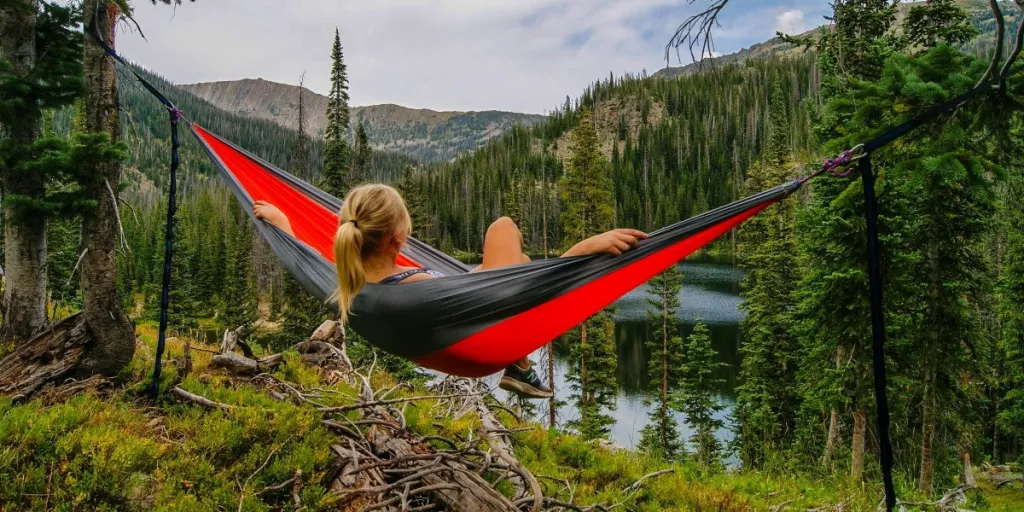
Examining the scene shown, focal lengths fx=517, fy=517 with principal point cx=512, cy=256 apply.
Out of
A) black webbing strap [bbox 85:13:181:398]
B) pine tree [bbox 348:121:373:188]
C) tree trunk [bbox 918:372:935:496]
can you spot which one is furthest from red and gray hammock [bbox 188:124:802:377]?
pine tree [bbox 348:121:373:188]

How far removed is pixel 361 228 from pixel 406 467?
1.30 meters

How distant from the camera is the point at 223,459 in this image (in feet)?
8.00

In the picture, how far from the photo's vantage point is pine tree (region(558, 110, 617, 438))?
14.9 meters

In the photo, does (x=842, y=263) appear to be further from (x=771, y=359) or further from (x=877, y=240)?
(x=877, y=240)

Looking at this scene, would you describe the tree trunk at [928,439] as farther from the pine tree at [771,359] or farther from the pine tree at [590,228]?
the pine tree at [590,228]

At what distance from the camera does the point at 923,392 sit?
9.49m

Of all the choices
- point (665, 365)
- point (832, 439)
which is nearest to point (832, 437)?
point (832, 439)

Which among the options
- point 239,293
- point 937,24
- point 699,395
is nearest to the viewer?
point 937,24

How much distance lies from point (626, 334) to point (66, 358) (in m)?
25.3

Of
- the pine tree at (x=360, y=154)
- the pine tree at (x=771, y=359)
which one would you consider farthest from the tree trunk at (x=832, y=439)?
the pine tree at (x=360, y=154)

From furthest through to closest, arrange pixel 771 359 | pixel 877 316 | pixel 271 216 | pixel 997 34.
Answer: pixel 771 359
pixel 271 216
pixel 877 316
pixel 997 34

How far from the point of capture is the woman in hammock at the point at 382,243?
1958mm

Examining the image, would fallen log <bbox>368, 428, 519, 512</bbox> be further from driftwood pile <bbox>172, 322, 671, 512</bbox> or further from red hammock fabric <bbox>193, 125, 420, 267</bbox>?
red hammock fabric <bbox>193, 125, 420, 267</bbox>

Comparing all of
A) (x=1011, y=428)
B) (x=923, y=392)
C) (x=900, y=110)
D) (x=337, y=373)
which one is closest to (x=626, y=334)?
(x=1011, y=428)
